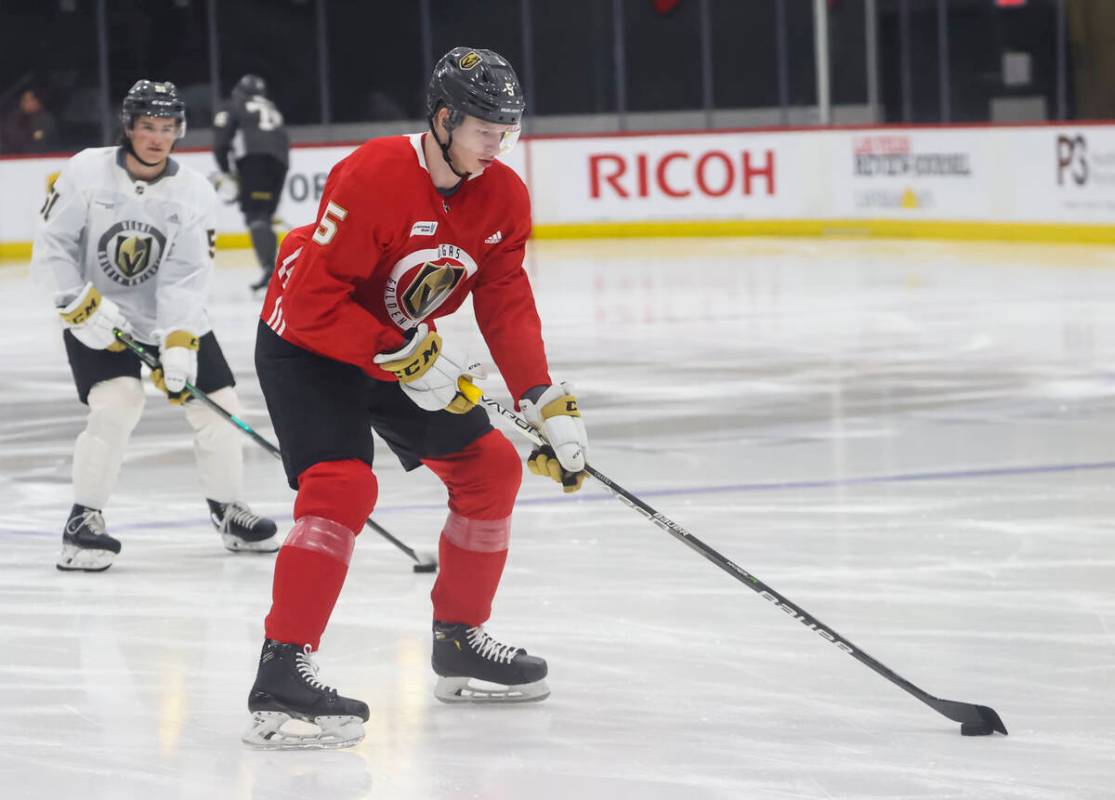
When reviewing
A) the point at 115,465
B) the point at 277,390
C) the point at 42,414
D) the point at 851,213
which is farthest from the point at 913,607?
the point at 851,213

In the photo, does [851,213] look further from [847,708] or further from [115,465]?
[847,708]

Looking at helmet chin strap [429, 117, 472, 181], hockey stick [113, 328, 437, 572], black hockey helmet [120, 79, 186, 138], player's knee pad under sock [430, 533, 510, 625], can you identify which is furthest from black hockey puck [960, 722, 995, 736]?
black hockey helmet [120, 79, 186, 138]

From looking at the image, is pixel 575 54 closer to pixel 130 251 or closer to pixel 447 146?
pixel 130 251

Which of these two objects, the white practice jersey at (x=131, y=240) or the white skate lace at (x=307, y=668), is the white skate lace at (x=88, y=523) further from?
the white skate lace at (x=307, y=668)

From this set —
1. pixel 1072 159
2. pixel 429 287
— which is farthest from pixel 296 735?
pixel 1072 159

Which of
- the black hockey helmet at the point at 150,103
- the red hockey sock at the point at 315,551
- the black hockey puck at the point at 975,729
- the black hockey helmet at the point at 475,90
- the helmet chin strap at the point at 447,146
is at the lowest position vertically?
the black hockey puck at the point at 975,729

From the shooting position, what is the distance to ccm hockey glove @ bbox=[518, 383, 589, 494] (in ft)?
12.0

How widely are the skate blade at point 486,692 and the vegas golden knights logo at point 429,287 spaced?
0.72 meters

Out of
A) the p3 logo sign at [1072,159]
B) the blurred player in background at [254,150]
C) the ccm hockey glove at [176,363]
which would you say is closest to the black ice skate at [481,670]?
the ccm hockey glove at [176,363]

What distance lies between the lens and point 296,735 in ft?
11.7

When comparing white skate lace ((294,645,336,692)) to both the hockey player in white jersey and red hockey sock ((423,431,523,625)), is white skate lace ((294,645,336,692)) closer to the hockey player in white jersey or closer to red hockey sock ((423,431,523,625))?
red hockey sock ((423,431,523,625))

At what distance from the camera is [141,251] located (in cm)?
521

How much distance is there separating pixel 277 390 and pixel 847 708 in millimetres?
1186

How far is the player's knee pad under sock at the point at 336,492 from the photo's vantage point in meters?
3.50
